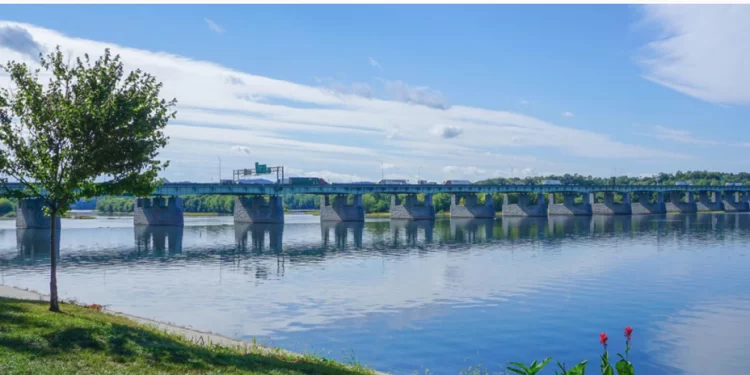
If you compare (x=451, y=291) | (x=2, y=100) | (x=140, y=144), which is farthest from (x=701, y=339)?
(x=2, y=100)

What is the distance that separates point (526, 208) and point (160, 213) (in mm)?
104296

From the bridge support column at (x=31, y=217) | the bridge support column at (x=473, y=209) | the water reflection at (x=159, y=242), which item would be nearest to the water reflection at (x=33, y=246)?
the water reflection at (x=159, y=242)

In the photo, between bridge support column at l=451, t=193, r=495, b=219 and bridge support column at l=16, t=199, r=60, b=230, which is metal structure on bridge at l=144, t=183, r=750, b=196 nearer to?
bridge support column at l=451, t=193, r=495, b=219

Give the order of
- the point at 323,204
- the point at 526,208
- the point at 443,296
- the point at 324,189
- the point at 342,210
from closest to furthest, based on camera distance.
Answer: the point at 443,296 → the point at 324,189 → the point at 342,210 → the point at 323,204 → the point at 526,208

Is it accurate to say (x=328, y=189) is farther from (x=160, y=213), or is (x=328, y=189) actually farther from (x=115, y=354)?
(x=115, y=354)

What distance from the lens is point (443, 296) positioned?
142 feet

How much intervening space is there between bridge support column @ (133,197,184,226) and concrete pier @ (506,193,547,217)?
99247mm

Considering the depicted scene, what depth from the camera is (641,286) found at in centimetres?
4747

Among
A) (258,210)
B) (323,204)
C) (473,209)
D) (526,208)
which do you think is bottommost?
(473,209)

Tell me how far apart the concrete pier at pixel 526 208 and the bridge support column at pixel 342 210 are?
51.0 meters

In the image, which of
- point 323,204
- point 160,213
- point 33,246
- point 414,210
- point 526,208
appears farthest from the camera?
point 526,208

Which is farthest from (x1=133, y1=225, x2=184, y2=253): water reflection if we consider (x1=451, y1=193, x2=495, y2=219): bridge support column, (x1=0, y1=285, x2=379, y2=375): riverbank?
(x1=451, y1=193, x2=495, y2=219): bridge support column

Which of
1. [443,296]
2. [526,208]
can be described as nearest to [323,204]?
[526,208]

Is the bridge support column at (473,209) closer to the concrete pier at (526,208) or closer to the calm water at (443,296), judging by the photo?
the concrete pier at (526,208)
